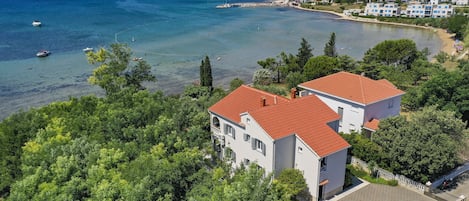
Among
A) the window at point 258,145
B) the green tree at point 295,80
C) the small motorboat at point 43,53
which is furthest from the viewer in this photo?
the small motorboat at point 43,53

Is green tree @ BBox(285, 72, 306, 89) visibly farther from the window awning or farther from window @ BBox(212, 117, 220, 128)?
the window awning

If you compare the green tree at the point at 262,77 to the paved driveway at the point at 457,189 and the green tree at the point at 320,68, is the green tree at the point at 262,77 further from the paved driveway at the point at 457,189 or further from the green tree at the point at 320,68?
the paved driveway at the point at 457,189

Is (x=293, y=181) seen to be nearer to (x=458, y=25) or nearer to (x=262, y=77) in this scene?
(x=262, y=77)

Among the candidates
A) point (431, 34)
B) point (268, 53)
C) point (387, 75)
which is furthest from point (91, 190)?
point (431, 34)

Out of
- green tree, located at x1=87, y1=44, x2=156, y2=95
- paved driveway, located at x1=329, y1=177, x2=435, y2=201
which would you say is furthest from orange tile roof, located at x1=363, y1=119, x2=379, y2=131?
green tree, located at x1=87, y1=44, x2=156, y2=95

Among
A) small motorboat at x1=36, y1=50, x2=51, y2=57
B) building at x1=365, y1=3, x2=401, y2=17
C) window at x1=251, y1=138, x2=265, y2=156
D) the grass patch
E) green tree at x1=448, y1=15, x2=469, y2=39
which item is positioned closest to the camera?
window at x1=251, y1=138, x2=265, y2=156

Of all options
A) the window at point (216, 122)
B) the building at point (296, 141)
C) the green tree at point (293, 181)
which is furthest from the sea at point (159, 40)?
the green tree at point (293, 181)

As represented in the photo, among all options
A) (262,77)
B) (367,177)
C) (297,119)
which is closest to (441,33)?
(262,77)
